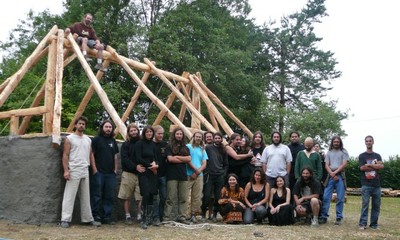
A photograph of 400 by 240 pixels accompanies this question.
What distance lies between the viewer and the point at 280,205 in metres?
7.77

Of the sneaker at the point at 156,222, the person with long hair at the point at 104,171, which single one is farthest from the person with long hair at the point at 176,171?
the person with long hair at the point at 104,171

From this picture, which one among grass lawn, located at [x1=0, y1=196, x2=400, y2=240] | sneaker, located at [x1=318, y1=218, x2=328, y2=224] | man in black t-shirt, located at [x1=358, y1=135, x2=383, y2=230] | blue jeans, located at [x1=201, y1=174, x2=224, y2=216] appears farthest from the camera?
sneaker, located at [x1=318, y1=218, x2=328, y2=224]

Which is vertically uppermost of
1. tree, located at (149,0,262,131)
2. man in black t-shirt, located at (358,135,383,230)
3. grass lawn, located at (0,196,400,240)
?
tree, located at (149,0,262,131)

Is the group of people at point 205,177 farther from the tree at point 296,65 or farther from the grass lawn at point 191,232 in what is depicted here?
the tree at point 296,65

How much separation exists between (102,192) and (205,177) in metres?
1.75

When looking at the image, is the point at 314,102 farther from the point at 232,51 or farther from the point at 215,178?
the point at 215,178

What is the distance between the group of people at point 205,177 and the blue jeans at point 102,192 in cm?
1

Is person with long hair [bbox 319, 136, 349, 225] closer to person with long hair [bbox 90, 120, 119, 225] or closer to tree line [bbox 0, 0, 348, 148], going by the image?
person with long hair [bbox 90, 120, 119, 225]

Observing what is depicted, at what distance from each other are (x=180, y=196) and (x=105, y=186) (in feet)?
3.71

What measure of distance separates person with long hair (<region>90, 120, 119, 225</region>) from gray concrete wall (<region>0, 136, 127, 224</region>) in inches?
12.0

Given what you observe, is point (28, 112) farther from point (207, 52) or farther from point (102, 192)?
point (207, 52)

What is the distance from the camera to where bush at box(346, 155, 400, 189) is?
2106 centimetres

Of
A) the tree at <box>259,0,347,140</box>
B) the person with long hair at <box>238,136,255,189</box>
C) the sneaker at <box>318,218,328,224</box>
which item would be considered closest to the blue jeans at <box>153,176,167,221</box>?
the person with long hair at <box>238,136,255,189</box>

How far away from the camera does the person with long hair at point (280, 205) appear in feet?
25.4
